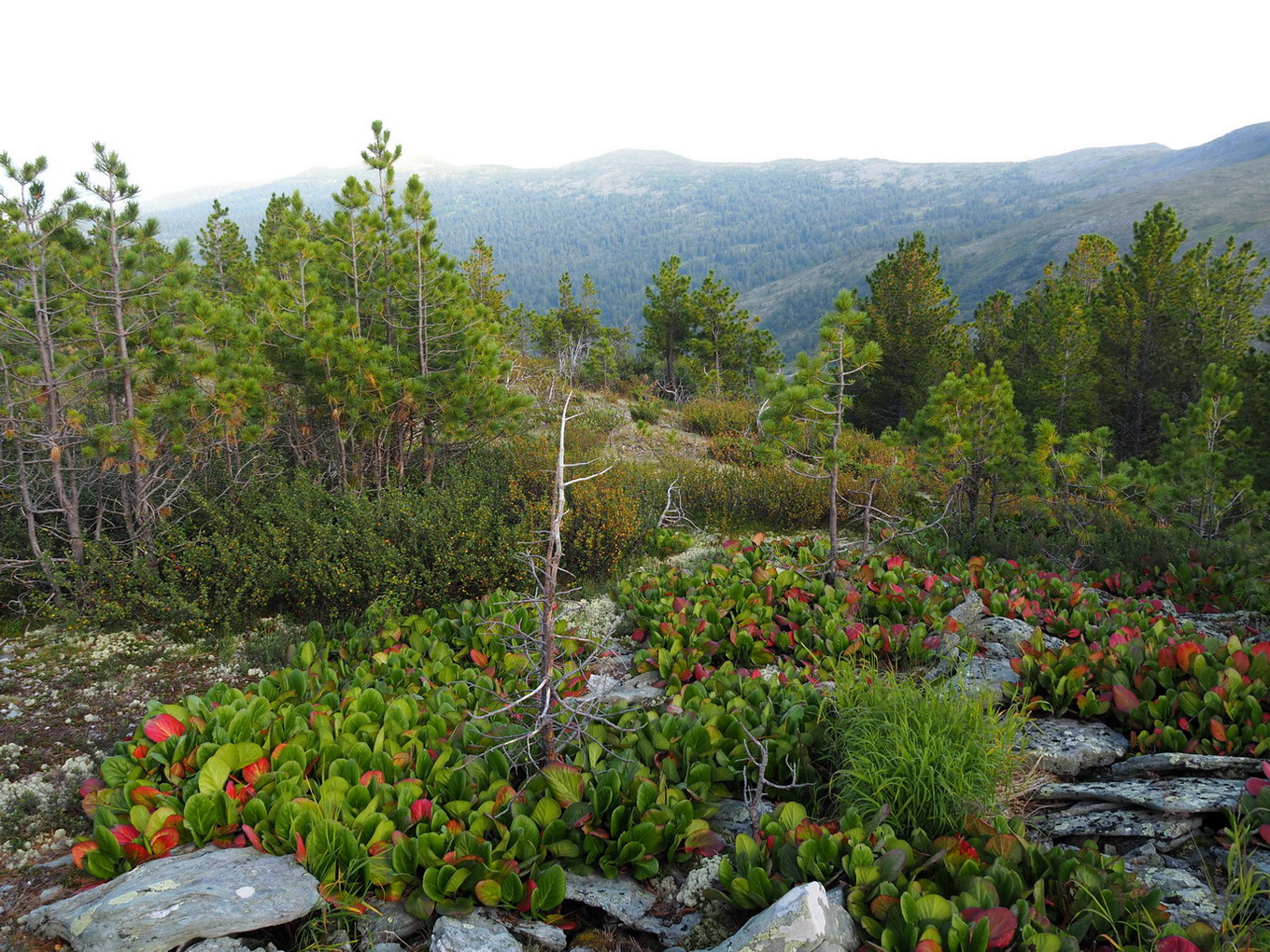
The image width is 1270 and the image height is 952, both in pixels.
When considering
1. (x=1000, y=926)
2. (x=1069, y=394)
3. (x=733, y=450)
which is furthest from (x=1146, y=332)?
(x=1000, y=926)

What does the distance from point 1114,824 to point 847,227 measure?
6940 inches

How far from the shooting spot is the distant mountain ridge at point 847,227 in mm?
105500

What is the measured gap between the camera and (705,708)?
3.53m

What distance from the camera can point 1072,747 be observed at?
324cm

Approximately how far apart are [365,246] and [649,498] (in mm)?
4051

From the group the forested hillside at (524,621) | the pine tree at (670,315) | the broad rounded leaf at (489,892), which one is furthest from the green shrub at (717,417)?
the broad rounded leaf at (489,892)

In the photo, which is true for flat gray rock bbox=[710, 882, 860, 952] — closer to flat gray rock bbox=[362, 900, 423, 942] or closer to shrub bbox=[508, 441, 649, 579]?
flat gray rock bbox=[362, 900, 423, 942]

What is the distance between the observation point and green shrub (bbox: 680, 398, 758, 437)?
45.3 feet

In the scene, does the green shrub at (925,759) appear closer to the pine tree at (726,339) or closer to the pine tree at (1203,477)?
the pine tree at (1203,477)

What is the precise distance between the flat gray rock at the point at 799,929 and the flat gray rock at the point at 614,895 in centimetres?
46

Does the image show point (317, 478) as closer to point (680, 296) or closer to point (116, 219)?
point (116, 219)

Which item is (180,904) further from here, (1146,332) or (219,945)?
(1146,332)

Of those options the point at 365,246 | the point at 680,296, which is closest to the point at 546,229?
the point at 680,296

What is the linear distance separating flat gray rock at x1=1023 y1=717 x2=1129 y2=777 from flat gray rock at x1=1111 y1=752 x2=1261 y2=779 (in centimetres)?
13
